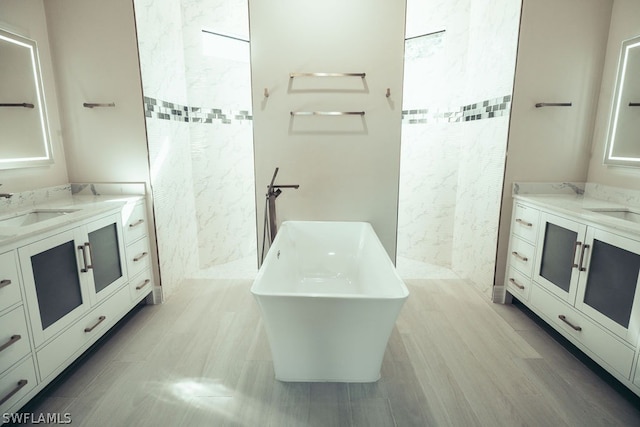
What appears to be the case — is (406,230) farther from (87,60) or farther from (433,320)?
(87,60)

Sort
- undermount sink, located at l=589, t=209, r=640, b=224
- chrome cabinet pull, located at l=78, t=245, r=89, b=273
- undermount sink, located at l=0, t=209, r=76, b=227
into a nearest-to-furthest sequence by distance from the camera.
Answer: chrome cabinet pull, located at l=78, t=245, r=89, b=273 < undermount sink, located at l=0, t=209, r=76, b=227 < undermount sink, located at l=589, t=209, r=640, b=224

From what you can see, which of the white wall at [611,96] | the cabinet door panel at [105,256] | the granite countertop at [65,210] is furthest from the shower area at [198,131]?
the white wall at [611,96]

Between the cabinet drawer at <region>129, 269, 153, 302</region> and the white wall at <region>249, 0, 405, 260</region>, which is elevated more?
the white wall at <region>249, 0, 405, 260</region>

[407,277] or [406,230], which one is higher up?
[406,230]

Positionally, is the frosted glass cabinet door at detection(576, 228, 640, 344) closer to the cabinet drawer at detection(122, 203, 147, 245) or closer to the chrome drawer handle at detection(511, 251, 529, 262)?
the chrome drawer handle at detection(511, 251, 529, 262)

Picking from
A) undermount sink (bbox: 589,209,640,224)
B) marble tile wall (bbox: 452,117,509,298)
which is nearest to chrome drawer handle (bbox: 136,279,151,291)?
marble tile wall (bbox: 452,117,509,298)

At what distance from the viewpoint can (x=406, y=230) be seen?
3924 mm

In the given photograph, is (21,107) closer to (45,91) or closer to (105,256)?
(45,91)

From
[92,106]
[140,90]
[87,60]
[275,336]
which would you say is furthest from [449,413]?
[87,60]

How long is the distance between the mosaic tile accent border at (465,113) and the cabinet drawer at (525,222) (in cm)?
75

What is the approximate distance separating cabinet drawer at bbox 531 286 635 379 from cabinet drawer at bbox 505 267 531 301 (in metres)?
0.07

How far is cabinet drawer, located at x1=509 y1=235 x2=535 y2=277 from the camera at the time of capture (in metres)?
2.49

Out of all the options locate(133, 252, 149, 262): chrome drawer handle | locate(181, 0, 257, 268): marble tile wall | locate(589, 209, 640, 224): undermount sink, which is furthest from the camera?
locate(181, 0, 257, 268): marble tile wall

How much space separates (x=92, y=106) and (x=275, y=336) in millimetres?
2167
